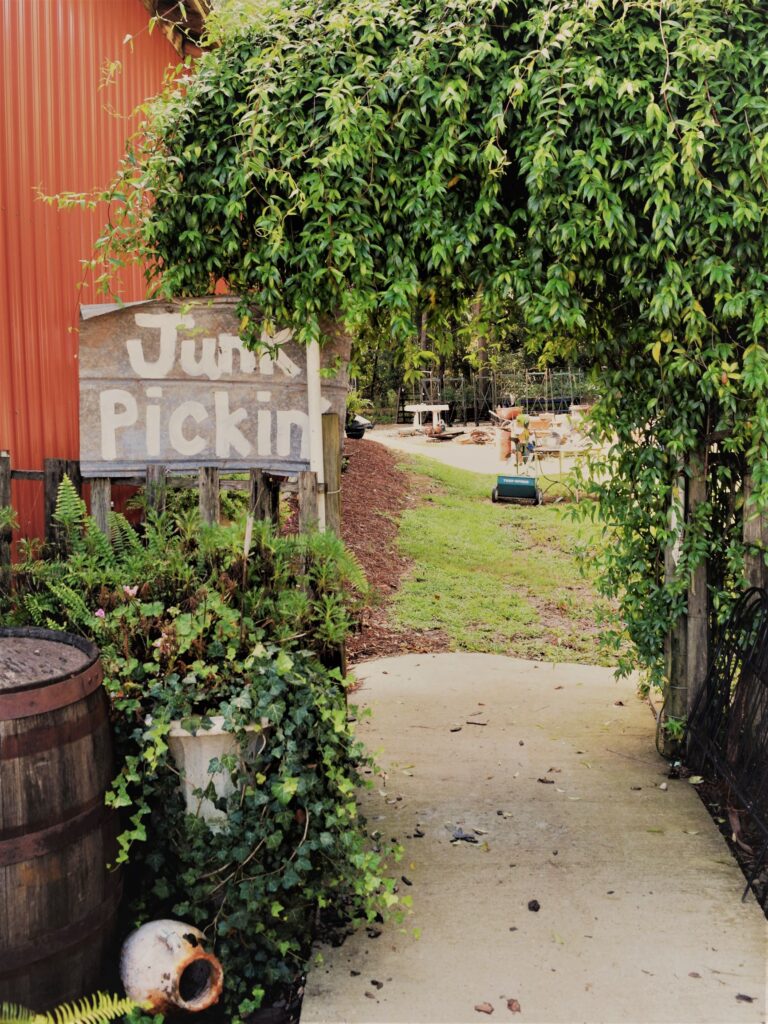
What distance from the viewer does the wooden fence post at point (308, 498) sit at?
466 cm

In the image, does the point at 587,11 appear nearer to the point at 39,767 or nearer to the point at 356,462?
the point at 39,767

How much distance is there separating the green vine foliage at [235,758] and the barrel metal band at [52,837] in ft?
0.32

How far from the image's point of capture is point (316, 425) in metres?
4.79

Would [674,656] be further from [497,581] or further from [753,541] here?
[497,581]

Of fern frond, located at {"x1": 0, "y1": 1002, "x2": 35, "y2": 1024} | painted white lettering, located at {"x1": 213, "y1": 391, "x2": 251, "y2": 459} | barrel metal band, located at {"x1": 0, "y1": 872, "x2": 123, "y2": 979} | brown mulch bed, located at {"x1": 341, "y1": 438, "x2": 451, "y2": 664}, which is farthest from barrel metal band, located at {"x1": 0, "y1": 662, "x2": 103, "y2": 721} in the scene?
brown mulch bed, located at {"x1": 341, "y1": 438, "x2": 451, "y2": 664}

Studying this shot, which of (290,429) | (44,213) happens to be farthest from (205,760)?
(44,213)

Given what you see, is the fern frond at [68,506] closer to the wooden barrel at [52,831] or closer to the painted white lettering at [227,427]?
the painted white lettering at [227,427]

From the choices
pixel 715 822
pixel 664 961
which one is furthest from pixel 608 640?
pixel 664 961

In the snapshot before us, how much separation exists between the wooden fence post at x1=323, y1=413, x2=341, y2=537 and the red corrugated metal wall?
1673 millimetres

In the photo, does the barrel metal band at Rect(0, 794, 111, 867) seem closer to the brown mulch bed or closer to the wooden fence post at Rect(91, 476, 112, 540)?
the wooden fence post at Rect(91, 476, 112, 540)

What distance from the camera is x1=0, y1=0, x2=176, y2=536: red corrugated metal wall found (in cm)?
492

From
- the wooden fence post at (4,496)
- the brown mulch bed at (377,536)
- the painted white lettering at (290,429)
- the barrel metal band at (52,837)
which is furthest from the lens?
the brown mulch bed at (377,536)

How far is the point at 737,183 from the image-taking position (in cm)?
404

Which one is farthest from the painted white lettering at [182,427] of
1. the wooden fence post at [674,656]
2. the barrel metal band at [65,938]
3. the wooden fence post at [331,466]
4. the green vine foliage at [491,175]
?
the wooden fence post at [674,656]
